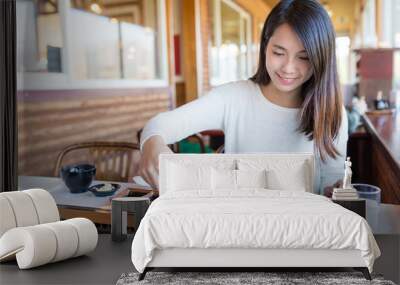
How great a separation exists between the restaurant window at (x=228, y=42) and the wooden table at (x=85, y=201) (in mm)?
826

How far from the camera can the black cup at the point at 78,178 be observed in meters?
3.09

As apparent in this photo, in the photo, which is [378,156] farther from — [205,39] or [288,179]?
[205,39]

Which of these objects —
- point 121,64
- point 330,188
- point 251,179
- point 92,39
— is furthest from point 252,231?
point 92,39

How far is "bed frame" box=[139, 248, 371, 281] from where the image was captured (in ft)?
7.69

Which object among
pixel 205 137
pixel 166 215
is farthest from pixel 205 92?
pixel 166 215

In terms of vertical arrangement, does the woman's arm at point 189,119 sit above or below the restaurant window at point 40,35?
below

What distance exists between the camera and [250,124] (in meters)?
2.98

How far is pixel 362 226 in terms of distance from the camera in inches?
89.0

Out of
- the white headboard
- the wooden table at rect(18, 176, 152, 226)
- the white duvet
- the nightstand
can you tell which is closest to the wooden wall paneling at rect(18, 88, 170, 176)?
the wooden table at rect(18, 176, 152, 226)

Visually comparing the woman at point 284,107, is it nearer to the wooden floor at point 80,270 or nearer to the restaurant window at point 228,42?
the restaurant window at point 228,42

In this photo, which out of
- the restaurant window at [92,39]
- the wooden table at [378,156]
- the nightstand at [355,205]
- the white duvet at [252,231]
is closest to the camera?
the white duvet at [252,231]

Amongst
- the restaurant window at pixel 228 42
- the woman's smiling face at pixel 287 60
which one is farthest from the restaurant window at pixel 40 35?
the woman's smiling face at pixel 287 60

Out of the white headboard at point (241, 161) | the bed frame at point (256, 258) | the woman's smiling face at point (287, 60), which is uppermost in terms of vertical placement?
the woman's smiling face at point (287, 60)

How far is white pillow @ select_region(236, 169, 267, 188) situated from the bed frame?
0.51 meters
